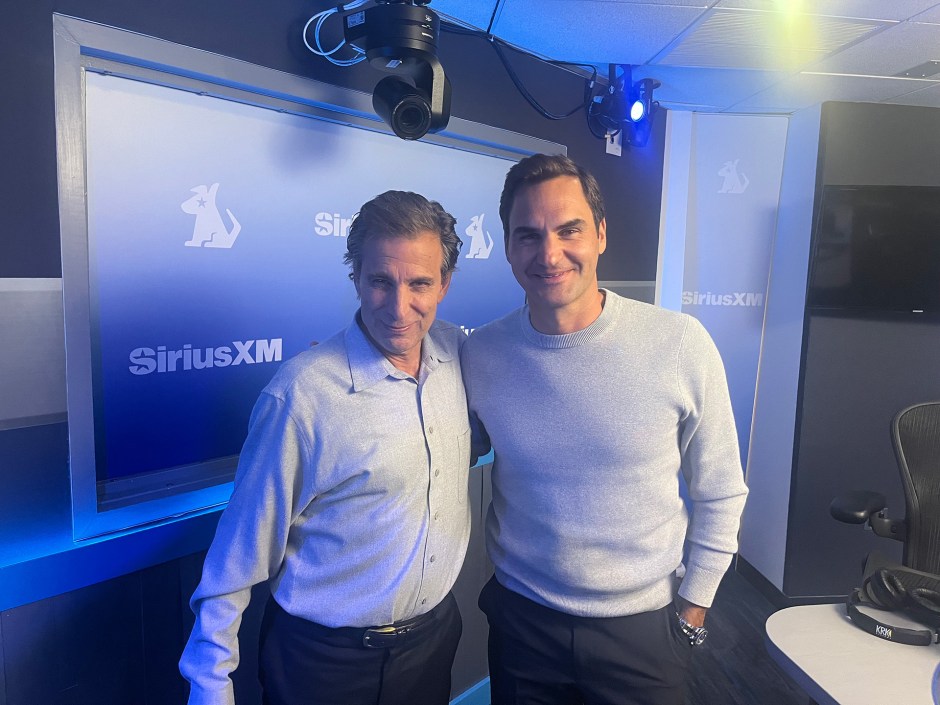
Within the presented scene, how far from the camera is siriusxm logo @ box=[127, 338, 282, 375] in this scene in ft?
→ 5.38

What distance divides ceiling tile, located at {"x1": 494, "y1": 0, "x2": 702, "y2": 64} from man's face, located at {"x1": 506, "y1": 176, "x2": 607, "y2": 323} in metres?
1.09

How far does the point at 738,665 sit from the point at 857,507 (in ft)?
3.79

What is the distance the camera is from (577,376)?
140cm

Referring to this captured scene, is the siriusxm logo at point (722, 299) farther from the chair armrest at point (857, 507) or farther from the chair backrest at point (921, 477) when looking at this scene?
the chair armrest at point (857, 507)

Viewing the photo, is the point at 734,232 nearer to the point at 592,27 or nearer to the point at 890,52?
the point at 890,52

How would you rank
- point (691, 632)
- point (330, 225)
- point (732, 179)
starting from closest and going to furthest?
1. point (691, 632)
2. point (330, 225)
3. point (732, 179)

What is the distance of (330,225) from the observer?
2014mm

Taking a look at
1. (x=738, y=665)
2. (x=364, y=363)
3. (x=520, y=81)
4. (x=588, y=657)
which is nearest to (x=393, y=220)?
(x=364, y=363)

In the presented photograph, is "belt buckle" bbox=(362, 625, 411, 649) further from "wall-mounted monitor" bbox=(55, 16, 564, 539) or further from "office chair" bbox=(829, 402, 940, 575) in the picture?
"office chair" bbox=(829, 402, 940, 575)

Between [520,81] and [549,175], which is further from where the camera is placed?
[520,81]

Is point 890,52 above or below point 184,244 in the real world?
above

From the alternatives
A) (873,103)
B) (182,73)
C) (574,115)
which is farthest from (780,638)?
(873,103)

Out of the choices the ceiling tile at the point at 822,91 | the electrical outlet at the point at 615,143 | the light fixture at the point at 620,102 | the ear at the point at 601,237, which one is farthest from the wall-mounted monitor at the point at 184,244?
the ceiling tile at the point at 822,91

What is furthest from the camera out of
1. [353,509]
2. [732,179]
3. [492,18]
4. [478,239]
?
[732,179]
